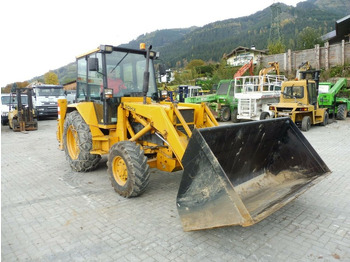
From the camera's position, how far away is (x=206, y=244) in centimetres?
329

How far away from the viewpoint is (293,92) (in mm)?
12289

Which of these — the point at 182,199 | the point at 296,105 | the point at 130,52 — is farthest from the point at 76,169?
the point at 296,105

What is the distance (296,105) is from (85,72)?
29.1ft

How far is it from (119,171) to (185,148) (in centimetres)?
138

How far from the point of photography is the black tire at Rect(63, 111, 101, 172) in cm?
575

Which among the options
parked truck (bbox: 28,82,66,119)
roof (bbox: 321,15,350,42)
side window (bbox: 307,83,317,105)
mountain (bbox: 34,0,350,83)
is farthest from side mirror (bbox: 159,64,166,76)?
mountain (bbox: 34,0,350,83)

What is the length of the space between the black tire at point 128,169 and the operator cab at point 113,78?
3.54ft

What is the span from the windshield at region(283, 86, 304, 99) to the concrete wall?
1228 centimetres

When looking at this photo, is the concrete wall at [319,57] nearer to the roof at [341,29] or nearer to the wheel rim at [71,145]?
the roof at [341,29]

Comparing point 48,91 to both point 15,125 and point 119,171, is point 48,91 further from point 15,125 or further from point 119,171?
point 119,171

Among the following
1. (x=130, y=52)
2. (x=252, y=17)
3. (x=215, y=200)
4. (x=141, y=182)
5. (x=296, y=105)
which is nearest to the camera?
(x=215, y=200)

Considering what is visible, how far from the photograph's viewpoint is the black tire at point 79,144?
5.75m

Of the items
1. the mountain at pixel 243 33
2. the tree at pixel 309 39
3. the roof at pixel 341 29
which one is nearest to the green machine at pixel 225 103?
the roof at pixel 341 29

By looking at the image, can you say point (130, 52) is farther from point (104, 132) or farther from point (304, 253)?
point (304, 253)
